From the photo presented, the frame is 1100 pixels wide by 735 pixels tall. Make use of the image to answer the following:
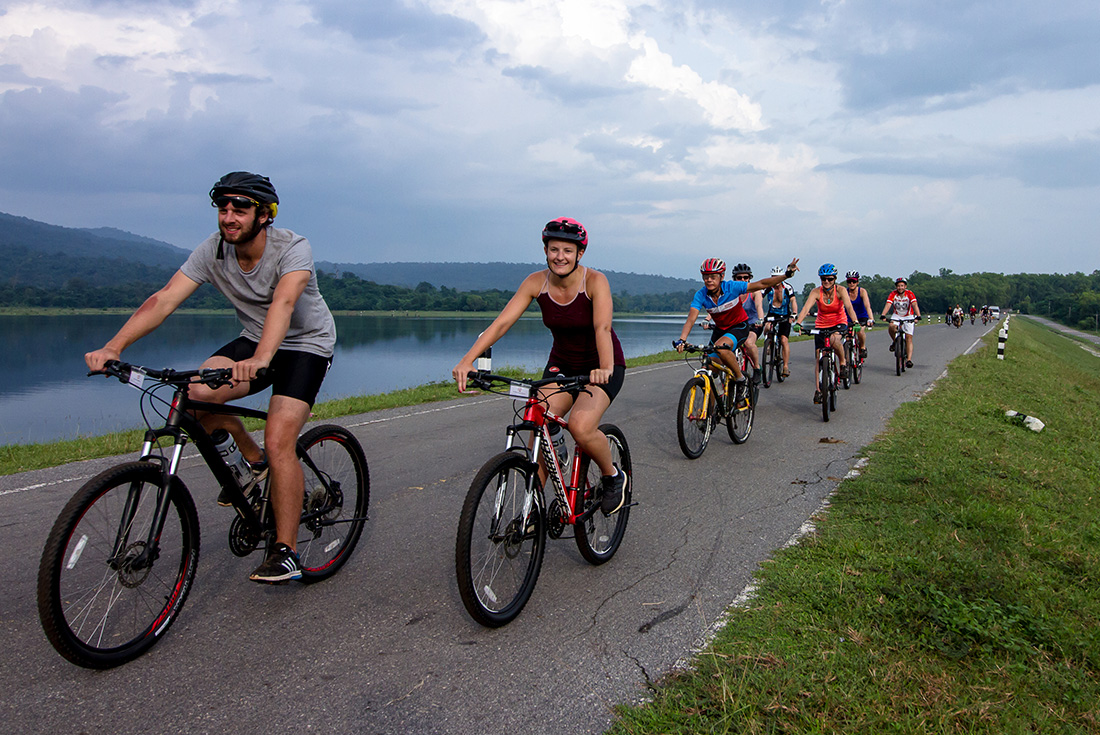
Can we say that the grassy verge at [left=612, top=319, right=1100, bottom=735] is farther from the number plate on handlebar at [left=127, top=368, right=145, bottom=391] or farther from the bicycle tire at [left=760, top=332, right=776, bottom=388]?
the bicycle tire at [left=760, top=332, right=776, bottom=388]

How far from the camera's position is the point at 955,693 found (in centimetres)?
272

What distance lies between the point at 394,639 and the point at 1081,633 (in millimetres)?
3203

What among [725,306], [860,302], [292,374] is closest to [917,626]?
[292,374]

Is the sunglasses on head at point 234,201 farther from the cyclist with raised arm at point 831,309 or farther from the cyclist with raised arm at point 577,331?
the cyclist with raised arm at point 831,309

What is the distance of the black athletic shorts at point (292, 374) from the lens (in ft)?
11.8

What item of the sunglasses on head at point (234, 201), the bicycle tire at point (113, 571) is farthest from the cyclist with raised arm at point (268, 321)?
the bicycle tire at point (113, 571)

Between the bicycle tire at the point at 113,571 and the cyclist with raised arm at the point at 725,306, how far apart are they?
5.88 meters

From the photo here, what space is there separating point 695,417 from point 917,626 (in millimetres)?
4089

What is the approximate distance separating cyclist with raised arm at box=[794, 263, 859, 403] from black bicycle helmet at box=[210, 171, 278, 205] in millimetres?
8837

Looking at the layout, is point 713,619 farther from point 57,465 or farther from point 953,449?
point 57,465

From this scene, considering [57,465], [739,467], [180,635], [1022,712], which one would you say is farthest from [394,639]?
[57,465]

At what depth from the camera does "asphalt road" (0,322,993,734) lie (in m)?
2.68

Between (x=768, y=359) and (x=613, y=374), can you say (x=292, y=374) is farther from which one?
(x=768, y=359)

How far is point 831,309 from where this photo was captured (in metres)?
11.2
